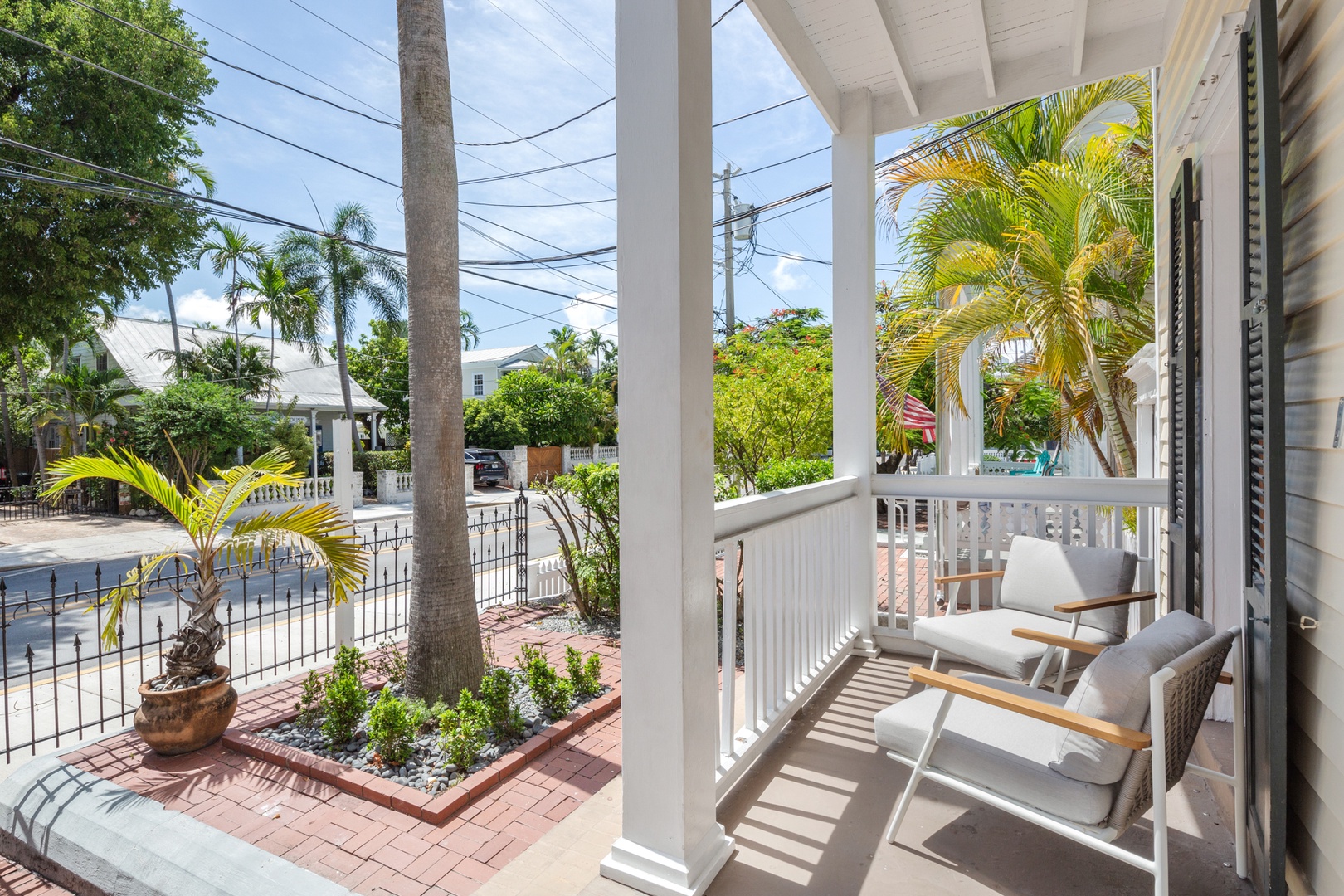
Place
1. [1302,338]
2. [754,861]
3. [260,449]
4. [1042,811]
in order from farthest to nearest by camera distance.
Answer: [260,449]
[754,861]
[1042,811]
[1302,338]

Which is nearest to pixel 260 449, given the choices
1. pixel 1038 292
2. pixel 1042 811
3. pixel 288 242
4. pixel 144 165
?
pixel 144 165

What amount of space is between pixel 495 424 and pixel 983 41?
20.7m

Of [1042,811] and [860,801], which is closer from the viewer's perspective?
[1042,811]

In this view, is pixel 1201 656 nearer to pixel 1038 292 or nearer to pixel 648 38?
pixel 648 38

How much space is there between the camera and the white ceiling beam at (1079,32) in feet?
9.36

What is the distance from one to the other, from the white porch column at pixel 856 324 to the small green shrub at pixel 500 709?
182 cm

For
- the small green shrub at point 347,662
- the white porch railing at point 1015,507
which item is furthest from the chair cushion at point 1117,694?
the small green shrub at point 347,662

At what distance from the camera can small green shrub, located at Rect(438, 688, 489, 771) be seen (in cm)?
294

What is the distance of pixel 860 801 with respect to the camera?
2277 millimetres

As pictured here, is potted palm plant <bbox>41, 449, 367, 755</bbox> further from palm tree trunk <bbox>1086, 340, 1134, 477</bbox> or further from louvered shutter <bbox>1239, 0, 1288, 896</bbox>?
palm tree trunk <bbox>1086, 340, 1134, 477</bbox>

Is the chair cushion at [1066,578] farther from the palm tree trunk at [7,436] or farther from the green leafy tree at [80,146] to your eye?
the palm tree trunk at [7,436]

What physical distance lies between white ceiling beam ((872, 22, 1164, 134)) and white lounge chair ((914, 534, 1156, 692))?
7.42ft

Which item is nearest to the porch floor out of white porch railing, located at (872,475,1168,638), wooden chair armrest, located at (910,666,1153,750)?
wooden chair armrest, located at (910,666,1153,750)

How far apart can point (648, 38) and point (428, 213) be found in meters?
2.08
